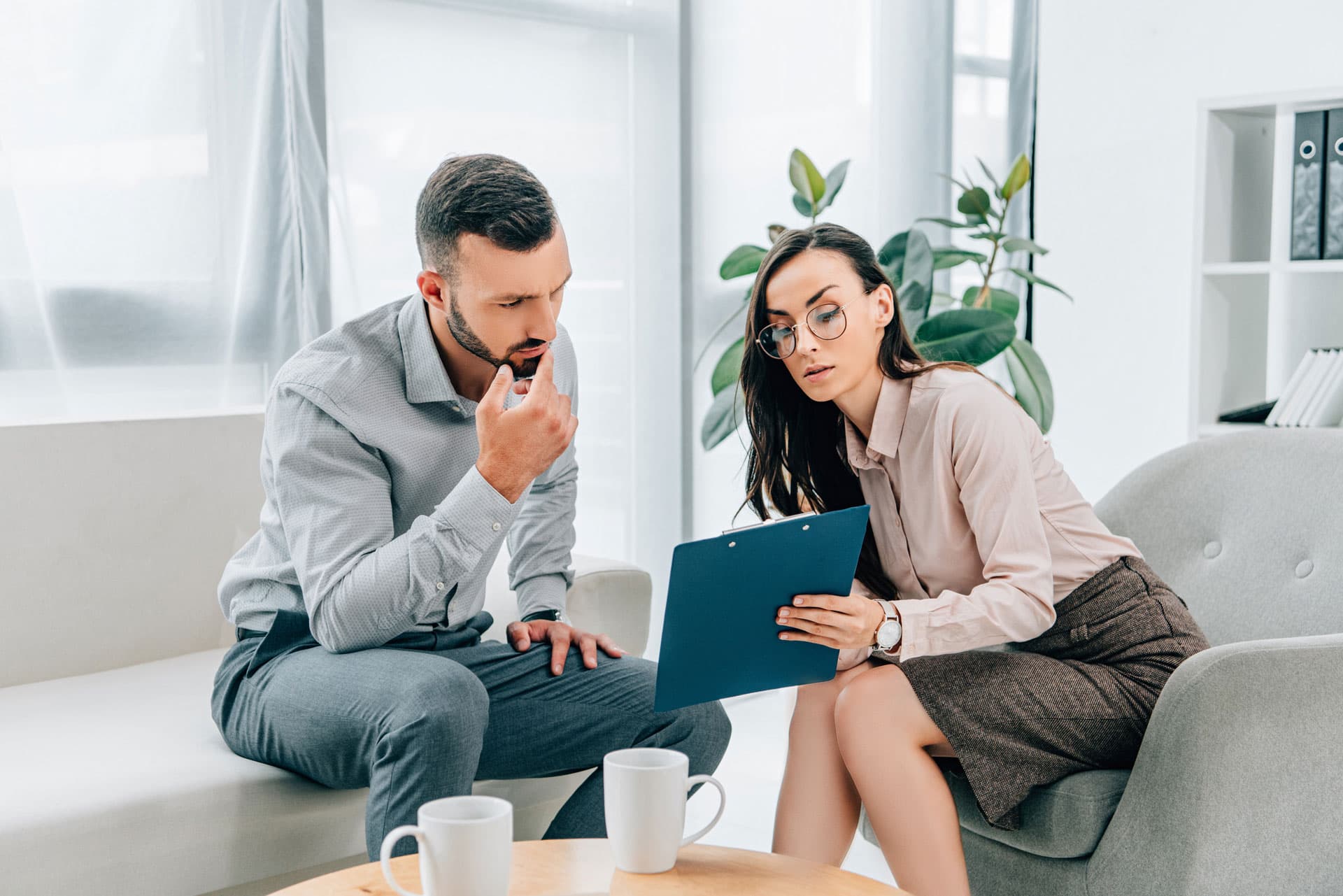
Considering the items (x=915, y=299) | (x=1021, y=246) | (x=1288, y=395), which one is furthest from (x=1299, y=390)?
(x=1021, y=246)

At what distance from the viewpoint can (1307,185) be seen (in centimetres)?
253

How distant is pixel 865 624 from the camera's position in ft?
4.58

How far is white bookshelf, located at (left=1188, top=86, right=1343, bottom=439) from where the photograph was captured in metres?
2.62

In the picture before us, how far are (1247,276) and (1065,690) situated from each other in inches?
64.5

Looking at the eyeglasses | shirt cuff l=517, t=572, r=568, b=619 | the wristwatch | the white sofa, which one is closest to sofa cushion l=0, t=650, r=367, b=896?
the white sofa

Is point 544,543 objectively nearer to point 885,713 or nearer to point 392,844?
point 885,713

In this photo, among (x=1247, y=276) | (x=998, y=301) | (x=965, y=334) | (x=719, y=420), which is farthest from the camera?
(x=998, y=301)

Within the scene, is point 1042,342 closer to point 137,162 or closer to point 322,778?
point 137,162

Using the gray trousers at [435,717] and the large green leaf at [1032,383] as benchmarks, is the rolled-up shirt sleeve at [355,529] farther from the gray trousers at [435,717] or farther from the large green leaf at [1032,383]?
the large green leaf at [1032,383]

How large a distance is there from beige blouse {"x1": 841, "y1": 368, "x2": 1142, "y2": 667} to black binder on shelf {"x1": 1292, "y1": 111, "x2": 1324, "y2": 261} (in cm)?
123

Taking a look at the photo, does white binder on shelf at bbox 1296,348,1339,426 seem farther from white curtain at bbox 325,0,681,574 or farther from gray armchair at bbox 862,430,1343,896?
white curtain at bbox 325,0,681,574

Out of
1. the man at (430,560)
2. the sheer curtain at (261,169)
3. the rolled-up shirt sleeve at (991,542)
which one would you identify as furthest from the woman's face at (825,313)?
the sheer curtain at (261,169)

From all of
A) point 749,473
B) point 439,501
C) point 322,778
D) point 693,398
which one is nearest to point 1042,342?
point 693,398

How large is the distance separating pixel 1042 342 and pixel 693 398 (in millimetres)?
1111
